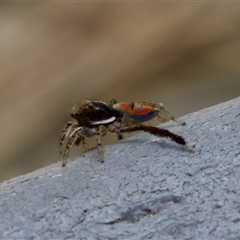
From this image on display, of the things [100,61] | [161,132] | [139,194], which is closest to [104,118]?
[161,132]

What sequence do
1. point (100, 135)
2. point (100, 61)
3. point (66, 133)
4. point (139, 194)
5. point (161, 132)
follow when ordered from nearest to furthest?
point (139, 194) < point (161, 132) < point (100, 135) < point (66, 133) < point (100, 61)

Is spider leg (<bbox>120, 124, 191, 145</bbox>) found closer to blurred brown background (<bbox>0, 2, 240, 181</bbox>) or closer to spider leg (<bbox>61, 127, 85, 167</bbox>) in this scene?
spider leg (<bbox>61, 127, 85, 167</bbox>)

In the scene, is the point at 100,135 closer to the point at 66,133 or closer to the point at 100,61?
the point at 66,133

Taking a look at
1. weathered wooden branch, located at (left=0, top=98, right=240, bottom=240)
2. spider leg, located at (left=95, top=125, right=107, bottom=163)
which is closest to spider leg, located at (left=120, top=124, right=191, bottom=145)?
weathered wooden branch, located at (left=0, top=98, right=240, bottom=240)

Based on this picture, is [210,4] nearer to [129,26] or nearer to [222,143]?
[129,26]

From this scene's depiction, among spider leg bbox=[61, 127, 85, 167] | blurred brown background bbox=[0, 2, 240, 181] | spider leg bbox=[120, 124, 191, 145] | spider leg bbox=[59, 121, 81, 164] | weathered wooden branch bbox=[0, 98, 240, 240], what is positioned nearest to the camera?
weathered wooden branch bbox=[0, 98, 240, 240]
